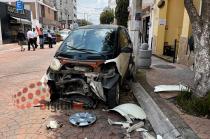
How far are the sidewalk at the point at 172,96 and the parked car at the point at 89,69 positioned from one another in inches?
45.0

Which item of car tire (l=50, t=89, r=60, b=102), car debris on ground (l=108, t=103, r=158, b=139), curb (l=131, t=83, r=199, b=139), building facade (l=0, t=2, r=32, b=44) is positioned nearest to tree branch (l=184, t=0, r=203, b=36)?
curb (l=131, t=83, r=199, b=139)

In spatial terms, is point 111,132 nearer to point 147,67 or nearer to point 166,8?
point 147,67

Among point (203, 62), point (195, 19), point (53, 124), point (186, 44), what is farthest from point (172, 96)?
point (186, 44)

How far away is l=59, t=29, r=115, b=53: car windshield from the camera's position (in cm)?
612

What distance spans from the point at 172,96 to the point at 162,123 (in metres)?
Result: 1.68

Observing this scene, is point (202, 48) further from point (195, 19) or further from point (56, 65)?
point (56, 65)

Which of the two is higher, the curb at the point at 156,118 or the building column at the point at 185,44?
the building column at the point at 185,44

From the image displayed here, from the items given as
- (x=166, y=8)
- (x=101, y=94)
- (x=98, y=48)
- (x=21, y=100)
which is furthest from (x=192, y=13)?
(x=166, y=8)

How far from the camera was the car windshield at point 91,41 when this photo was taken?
20.1 feet

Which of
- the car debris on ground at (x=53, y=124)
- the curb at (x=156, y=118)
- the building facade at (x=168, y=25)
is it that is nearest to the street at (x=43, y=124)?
the car debris on ground at (x=53, y=124)

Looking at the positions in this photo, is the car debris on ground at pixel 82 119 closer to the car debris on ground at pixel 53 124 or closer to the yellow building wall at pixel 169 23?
the car debris on ground at pixel 53 124

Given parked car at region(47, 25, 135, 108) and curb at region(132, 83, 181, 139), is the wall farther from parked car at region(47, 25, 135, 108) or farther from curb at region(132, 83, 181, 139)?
parked car at region(47, 25, 135, 108)

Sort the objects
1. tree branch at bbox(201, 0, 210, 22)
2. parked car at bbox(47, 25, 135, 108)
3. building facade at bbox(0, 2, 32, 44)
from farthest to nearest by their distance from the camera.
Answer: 1. building facade at bbox(0, 2, 32, 44)
2. parked car at bbox(47, 25, 135, 108)
3. tree branch at bbox(201, 0, 210, 22)

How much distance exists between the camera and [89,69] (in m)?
5.63
